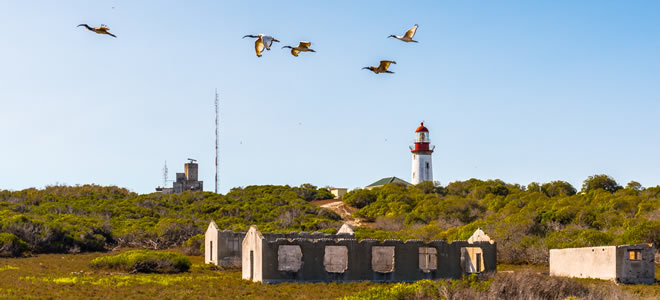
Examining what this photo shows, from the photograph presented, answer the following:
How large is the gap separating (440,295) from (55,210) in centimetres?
4169

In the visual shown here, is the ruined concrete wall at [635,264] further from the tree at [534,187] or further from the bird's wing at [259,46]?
the tree at [534,187]

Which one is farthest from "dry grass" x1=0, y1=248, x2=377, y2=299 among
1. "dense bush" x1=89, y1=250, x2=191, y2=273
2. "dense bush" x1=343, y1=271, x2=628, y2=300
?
"dense bush" x1=343, y1=271, x2=628, y2=300

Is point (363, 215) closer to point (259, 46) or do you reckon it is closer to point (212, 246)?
point (212, 246)

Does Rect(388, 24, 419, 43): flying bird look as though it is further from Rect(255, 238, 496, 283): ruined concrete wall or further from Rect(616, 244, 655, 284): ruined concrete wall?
Rect(616, 244, 655, 284): ruined concrete wall

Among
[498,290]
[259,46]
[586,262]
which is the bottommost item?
[498,290]

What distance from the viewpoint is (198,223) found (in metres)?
50.1

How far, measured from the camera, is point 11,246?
3916 cm

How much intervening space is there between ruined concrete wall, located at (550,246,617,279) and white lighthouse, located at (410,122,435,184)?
41.6 metres

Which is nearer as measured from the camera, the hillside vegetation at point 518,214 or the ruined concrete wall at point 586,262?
the ruined concrete wall at point 586,262

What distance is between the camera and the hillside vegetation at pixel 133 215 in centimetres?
4325

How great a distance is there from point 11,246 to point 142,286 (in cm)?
1595

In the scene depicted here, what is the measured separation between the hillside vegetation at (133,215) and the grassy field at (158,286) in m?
9.90

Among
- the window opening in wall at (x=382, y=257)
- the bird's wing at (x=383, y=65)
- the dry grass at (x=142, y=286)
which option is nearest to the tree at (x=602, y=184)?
the window opening in wall at (x=382, y=257)

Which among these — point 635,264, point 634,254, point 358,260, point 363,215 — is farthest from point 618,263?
point 363,215
